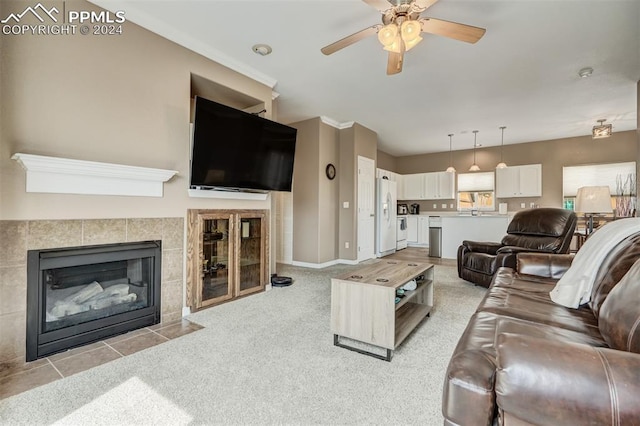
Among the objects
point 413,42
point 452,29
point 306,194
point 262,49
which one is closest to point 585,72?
point 452,29

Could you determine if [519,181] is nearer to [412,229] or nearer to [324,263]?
[412,229]

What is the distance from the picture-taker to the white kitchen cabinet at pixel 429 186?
785 cm

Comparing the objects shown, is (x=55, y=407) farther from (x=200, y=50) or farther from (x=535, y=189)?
(x=535, y=189)

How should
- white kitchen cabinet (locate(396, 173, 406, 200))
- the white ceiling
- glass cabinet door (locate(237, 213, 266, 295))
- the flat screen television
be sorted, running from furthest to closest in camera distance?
white kitchen cabinet (locate(396, 173, 406, 200)) < glass cabinet door (locate(237, 213, 266, 295)) < the flat screen television < the white ceiling

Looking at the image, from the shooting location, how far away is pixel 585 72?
11.2 ft

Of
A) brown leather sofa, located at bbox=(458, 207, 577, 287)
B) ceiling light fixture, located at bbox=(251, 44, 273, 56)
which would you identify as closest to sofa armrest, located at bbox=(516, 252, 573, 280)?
brown leather sofa, located at bbox=(458, 207, 577, 287)

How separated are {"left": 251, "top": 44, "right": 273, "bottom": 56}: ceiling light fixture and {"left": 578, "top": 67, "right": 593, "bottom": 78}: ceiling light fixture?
12.0 feet

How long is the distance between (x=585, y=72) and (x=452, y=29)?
2.59 m

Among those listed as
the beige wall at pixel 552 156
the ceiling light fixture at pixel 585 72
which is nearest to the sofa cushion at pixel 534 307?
the ceiling light fixture at pixel 585 72

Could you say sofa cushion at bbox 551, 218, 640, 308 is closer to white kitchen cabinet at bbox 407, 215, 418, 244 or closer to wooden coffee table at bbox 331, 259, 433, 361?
wooden coffee table at bbox 331, 259, 433, 361

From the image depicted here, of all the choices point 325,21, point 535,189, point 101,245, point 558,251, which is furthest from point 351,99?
point 535,189

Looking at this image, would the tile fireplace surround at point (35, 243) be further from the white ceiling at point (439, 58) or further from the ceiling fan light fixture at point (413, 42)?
the ceiling fan light fixture at point (413, 42)

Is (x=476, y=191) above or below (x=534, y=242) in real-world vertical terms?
above

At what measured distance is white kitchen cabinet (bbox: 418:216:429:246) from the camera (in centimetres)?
789
